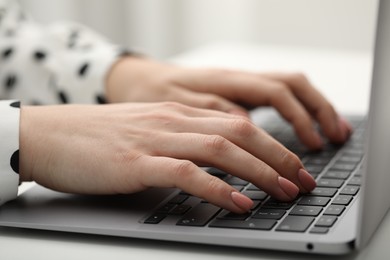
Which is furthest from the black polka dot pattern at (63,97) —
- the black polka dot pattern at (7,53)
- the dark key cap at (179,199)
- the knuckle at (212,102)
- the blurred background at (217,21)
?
the blurred background at (217,21)

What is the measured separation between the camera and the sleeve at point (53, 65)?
102 cm

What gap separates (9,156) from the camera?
625mm

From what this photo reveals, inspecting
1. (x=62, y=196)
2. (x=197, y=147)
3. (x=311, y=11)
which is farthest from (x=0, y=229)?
(x=311, y=11)

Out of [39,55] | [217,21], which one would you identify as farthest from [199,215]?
[217,21]

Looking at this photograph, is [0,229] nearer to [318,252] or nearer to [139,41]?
[318,252]

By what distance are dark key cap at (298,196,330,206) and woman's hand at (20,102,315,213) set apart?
0.04 feet

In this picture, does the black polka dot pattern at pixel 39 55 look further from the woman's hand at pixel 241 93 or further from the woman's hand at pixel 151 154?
the woman's hand at pixel 151 154

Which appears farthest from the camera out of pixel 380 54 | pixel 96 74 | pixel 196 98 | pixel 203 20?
pixel 203 20

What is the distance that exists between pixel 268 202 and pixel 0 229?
231 mm

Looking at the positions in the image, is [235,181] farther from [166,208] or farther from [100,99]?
[100,99]

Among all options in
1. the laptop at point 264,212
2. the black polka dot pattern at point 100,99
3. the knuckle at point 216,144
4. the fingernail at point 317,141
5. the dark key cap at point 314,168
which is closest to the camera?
the laptop at point 264,212

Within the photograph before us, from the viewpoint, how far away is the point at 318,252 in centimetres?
49

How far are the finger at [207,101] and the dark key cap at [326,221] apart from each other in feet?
1.07

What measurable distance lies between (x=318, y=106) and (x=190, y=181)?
350 mm
